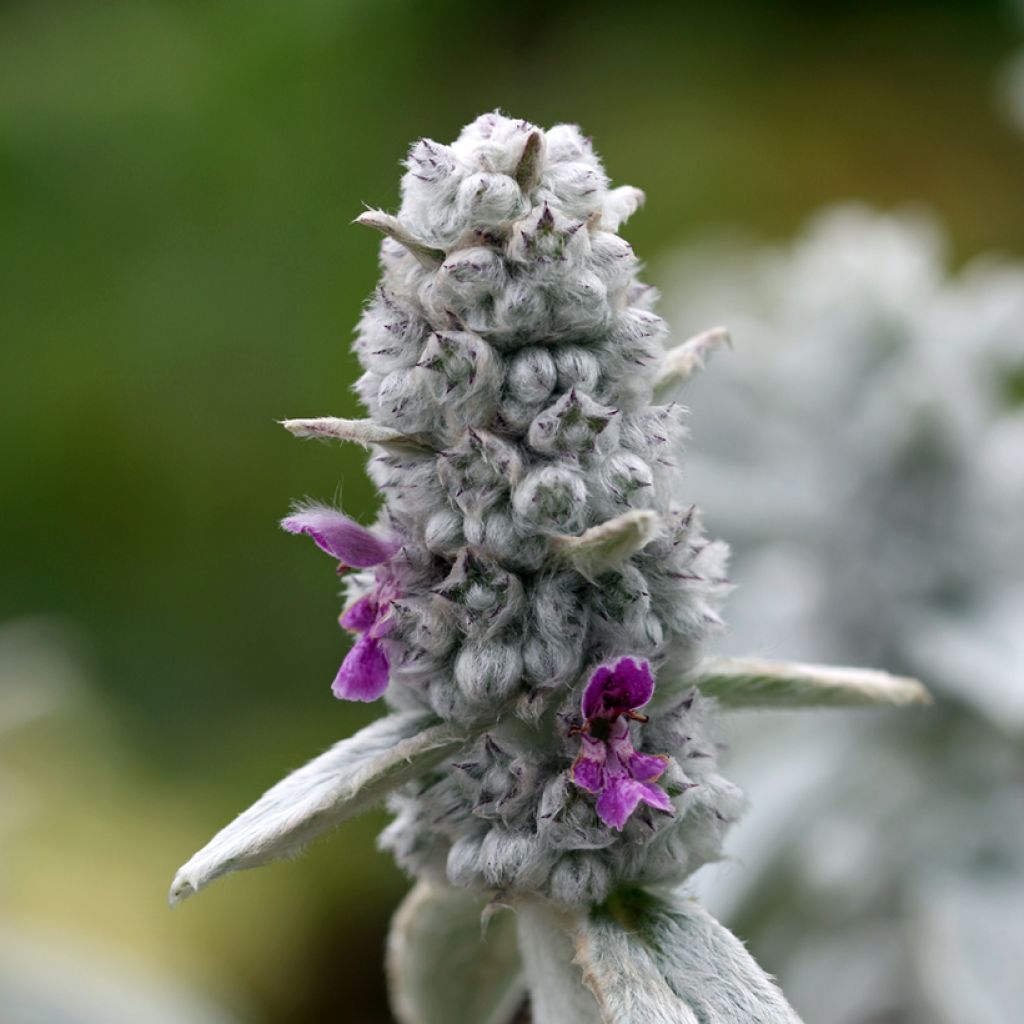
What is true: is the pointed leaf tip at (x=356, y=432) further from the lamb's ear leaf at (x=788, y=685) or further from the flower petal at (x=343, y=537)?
the lamb's ear leaf at (x=788, y=685)

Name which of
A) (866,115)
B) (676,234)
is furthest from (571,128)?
(866,115)

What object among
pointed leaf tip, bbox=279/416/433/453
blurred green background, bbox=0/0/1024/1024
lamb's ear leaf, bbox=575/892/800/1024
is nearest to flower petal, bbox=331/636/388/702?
pointed leaf tip, bbox=279/416/433/453

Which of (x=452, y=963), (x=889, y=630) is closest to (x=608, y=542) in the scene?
(x=452, y=963)

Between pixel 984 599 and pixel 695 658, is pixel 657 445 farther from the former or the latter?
pixel 984 599

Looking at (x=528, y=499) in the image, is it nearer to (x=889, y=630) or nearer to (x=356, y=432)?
(x=356, y=432)

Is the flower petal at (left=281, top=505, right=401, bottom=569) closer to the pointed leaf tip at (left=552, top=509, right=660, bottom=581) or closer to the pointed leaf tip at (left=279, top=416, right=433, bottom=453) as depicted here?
the pointed leaf tip at (left=279, top=416, right=433, bottom=453)

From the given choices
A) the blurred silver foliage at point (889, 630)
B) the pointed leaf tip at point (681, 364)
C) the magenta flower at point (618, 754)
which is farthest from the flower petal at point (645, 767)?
the blurred silver foliage at point (889, 630)
